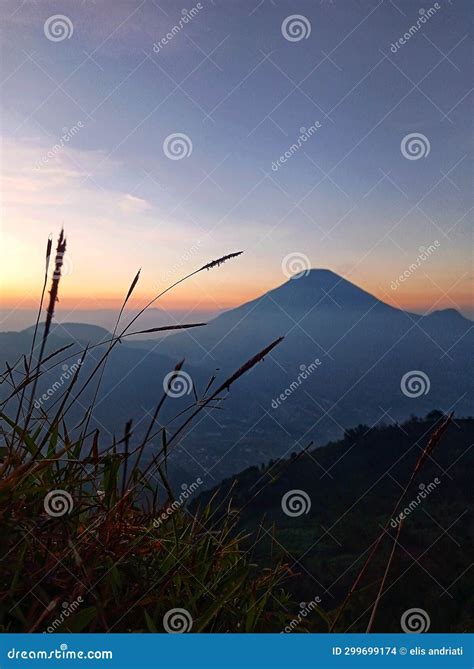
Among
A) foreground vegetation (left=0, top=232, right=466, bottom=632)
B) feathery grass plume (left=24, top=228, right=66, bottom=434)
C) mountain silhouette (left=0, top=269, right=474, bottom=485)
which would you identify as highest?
mountain silhouette (left=0, top=269, right=474, bottom=485)

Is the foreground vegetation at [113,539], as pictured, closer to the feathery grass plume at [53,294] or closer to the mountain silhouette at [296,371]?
the feathery grass plume at [53,294]

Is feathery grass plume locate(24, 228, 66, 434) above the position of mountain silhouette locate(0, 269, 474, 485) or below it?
below

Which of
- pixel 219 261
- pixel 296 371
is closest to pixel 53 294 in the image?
pixel 219 261

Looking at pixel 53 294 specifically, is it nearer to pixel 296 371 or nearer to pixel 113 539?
pixel 113 539

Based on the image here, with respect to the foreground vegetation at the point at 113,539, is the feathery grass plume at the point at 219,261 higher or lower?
higher

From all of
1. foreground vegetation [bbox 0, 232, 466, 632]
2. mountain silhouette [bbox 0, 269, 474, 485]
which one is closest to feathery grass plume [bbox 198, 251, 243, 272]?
foreground vegetation [bbox 0, 232, 466, 632]

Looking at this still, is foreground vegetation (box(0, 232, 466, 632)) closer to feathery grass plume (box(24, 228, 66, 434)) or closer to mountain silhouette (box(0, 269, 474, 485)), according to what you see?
feathery grass plume (box(24, 228, 66, 434))

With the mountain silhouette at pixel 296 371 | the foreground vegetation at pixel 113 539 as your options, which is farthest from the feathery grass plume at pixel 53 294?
the mountain silhouette at pixel 296 371

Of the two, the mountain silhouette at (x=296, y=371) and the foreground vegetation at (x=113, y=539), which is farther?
the mountain silhouette at (x=296, y=371)

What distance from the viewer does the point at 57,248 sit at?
6.49ft

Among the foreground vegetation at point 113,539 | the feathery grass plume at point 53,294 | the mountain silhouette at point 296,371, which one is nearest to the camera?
the foreground vegetation at point 113,539

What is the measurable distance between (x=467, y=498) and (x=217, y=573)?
2266 cm

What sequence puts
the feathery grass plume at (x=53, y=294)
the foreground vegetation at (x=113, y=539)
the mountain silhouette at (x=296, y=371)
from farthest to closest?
the mountain silhouette at (x=296, y=371) < the feathery grass plume at (x=53, y=294) < the foreground vegetation at (x=113, y=539)
